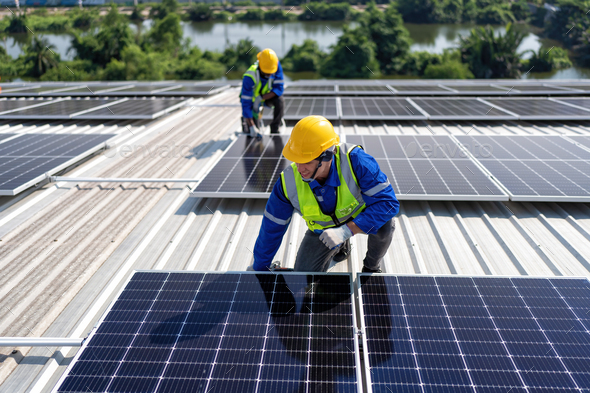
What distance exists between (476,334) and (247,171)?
501 centimetres

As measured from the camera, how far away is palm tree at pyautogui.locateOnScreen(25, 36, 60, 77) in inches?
2013

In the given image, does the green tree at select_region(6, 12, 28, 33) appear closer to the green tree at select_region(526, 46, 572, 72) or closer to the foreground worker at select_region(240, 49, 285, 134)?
the foreground worker at select_region(240, 49, 285, 134)

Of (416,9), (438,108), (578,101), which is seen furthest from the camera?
(416,9)

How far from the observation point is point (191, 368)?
10.3ft

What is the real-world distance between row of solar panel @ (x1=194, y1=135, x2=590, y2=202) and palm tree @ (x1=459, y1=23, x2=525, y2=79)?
44303mm

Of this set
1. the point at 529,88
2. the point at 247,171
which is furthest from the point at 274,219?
the point at 529,88

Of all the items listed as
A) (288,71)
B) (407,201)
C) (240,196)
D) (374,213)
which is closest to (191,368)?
(374,213)

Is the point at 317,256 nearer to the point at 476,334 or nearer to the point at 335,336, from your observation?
the point at 335,336

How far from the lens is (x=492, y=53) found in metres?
45.0

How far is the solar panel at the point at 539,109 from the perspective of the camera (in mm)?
10404

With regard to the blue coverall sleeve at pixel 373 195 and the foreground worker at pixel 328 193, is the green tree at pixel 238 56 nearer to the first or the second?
the foreground worker at pixel 328 193

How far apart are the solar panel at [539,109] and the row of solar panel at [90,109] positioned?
11.6m

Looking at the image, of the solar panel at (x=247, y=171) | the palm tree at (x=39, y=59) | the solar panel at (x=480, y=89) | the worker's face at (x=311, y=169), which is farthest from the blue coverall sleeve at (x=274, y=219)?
the palm tree at (x=39, y=59)

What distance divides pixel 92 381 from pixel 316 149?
305 cm
